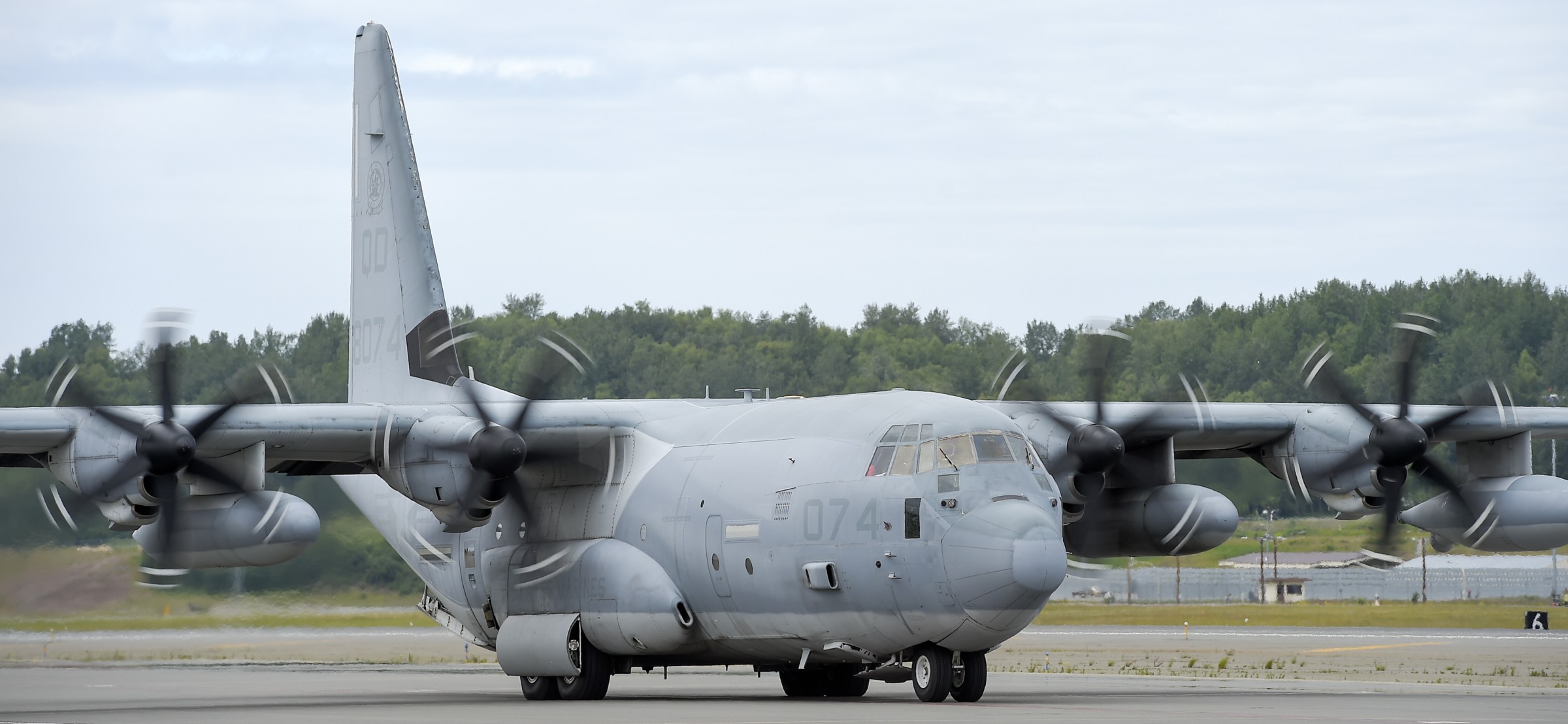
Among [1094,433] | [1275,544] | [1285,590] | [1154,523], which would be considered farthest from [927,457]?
[1275,544]

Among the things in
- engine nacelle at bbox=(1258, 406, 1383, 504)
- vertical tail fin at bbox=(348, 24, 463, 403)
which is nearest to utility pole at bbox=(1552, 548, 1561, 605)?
engine nacelle at bbox=(1258, 406, 1383, 504)

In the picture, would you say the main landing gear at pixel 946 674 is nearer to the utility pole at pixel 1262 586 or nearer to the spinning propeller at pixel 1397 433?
the spinning propeller at pixel 1397 433

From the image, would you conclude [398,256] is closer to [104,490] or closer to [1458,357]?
[104,490]

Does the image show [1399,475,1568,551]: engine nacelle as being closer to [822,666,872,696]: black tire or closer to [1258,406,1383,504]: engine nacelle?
[1258,406,1383,504]: engine nacelle

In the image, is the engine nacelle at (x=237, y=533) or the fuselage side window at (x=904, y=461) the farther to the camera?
the engine nacelle at (x=237, y=533)

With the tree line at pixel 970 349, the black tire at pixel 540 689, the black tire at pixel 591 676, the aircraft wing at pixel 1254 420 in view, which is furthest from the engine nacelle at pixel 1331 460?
the tree line at pixel 970 349

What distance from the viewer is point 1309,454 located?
909 inches

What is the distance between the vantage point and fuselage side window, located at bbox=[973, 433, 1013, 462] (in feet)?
61.2

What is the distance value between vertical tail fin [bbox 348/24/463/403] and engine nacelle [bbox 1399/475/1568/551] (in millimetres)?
13307

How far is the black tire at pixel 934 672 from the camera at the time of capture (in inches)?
747

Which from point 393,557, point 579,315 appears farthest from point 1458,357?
point 393,557

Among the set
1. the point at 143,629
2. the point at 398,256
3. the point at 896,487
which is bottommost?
the point at 143,629

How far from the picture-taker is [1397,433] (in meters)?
21.5

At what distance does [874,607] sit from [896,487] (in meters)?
1.28
